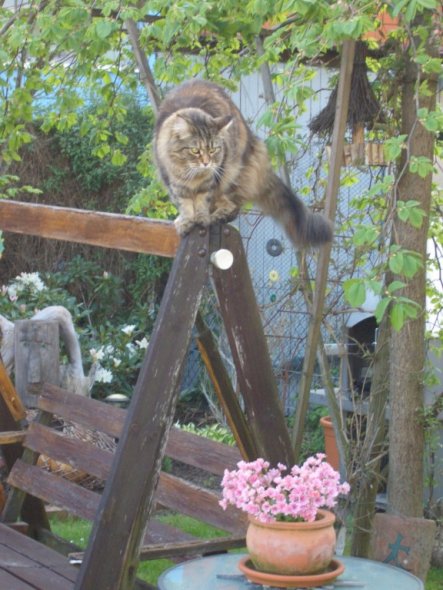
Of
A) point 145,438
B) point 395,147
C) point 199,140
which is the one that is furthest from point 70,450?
point 395,147

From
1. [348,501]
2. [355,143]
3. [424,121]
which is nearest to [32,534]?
[348,501]

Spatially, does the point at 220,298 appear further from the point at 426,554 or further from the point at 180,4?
the point at 180,4

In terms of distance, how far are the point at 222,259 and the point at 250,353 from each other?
12.7 inches

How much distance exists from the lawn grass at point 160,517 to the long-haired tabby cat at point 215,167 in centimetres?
226

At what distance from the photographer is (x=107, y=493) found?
3.06m

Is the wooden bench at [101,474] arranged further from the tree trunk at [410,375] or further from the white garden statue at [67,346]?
the white garden statue at [67,346]

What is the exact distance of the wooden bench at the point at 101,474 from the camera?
3.62m

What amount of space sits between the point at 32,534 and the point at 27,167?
556 cm

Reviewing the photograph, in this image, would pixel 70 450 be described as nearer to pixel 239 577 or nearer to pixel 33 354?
pixel 239 577

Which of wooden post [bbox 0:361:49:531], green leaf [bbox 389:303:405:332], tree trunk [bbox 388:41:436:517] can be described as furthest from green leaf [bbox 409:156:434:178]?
wooden post [bbox 0:361:49:531]

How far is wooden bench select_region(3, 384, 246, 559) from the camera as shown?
11.9 ft

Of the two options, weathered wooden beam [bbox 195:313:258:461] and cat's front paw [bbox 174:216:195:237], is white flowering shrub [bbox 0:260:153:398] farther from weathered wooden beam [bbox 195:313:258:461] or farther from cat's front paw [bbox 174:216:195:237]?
cat's front paw [bbox 174:216:195:237]

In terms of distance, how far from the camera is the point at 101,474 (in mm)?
4414

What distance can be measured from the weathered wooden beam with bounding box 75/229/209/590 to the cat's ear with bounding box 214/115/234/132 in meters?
0.69
